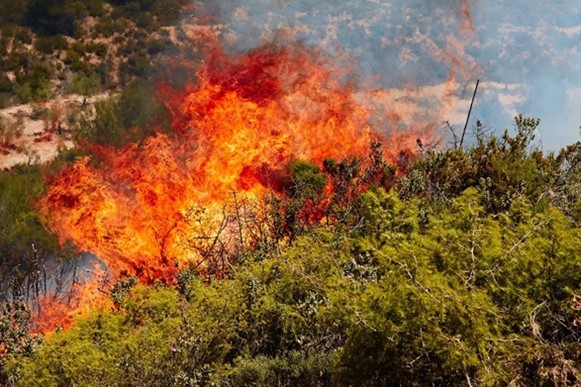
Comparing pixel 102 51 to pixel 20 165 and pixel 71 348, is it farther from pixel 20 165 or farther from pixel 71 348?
pixel 71 348

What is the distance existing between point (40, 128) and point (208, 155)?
16410 millimetres

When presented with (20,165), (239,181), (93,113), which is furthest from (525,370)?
(93,113)

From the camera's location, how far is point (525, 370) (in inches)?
335

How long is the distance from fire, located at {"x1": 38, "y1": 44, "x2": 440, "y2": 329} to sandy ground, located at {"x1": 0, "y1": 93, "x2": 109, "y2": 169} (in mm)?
7248

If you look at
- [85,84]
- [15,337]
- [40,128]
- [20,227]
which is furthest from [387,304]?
[85,84]

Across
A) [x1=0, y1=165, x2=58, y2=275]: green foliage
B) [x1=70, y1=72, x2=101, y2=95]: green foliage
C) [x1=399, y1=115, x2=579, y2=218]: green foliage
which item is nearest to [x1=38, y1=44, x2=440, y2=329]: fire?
[x1=0, y1=165, x2=58, y2=275]: green foliage

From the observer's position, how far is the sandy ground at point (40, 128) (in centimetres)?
3638

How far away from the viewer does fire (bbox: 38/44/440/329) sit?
80.9 ft

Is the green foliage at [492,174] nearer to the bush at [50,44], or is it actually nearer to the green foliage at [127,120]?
the green foliage at [127,120]

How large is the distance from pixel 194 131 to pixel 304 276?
48.6ft

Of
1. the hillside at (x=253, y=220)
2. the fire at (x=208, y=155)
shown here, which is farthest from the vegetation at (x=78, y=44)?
the fire at (x=208, y=155)

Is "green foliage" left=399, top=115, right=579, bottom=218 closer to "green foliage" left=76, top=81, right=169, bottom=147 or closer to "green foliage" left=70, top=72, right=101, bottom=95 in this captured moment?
"green foliage" left=76, top=81, right=169, bottom=147

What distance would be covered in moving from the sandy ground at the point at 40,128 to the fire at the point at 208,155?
7248mm

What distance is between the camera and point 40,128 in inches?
1528
